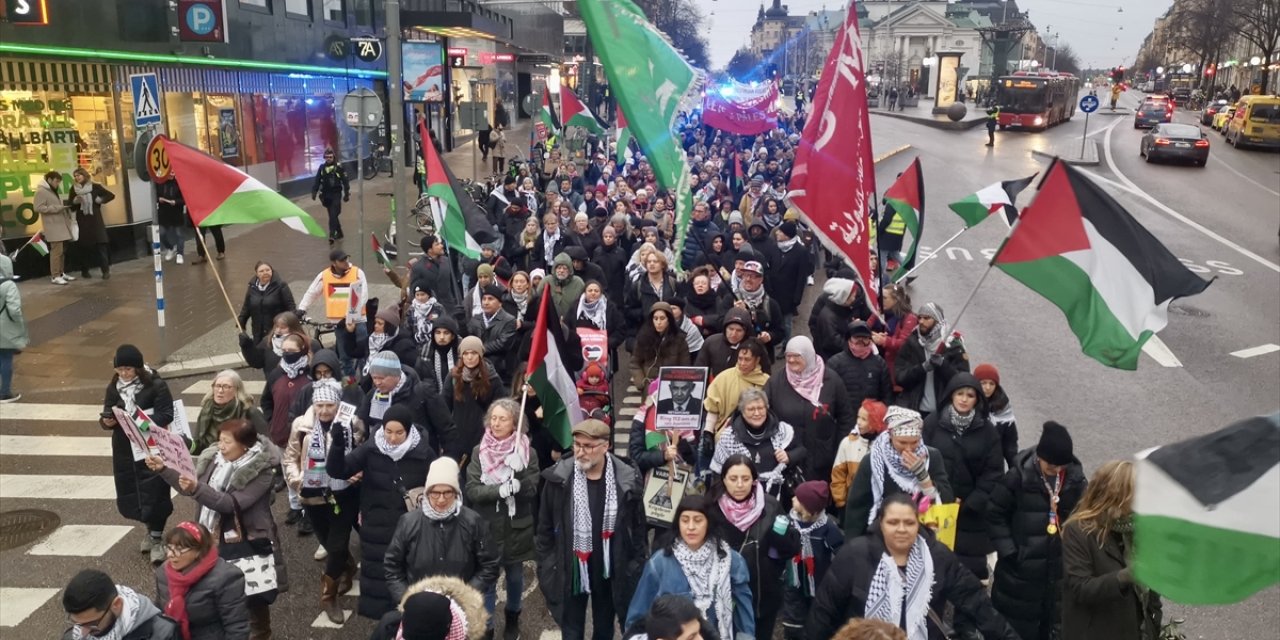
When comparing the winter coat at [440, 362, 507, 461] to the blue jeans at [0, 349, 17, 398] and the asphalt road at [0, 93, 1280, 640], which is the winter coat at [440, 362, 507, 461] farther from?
the blue jeans at [0, 349, 17, 398]

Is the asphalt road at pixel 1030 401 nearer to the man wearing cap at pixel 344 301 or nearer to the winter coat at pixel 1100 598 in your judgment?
the man wearing cap at pixel 344 301

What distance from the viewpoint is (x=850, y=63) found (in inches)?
278

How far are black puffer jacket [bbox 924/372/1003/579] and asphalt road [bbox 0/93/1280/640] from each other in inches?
64.9

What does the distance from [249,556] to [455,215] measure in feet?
17.5

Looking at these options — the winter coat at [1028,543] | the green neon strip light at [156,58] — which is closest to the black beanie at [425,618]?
the winter coat at [1028,543]

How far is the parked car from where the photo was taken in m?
36.4

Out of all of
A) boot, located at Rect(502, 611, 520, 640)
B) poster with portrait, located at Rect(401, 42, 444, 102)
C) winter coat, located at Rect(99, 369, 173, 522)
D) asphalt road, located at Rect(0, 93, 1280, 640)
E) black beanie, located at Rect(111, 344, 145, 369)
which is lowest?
asphalt road, located at Rect(0, 93, 1280, 640)

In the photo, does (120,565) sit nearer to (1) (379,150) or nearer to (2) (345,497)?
(2) (345,497)

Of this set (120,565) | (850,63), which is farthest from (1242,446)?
(120,565)

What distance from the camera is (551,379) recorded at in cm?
631

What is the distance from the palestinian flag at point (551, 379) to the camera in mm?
6184

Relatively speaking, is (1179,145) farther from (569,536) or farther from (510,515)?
(569,536)

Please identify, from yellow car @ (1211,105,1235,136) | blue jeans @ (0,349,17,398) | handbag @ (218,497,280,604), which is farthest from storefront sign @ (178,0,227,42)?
yellow car @ (1211,105,1235,136)

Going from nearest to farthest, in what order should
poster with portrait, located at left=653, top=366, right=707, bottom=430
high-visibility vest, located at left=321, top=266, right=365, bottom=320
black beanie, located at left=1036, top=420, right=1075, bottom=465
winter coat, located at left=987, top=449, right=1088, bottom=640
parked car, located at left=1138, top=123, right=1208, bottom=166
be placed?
black beanie, located at left=1036, top=420, right=1075, bottom=465
winter coat, located at left=987, top=449, right=1088, bottom=640
poster with portrait, located at left=653, top=366, right=707, bottom=430
high-visibility vest, located at left=321, top=266, right=365, bottom=320
parked car, located at left=1138, top=123, right=1208, bottom=166
